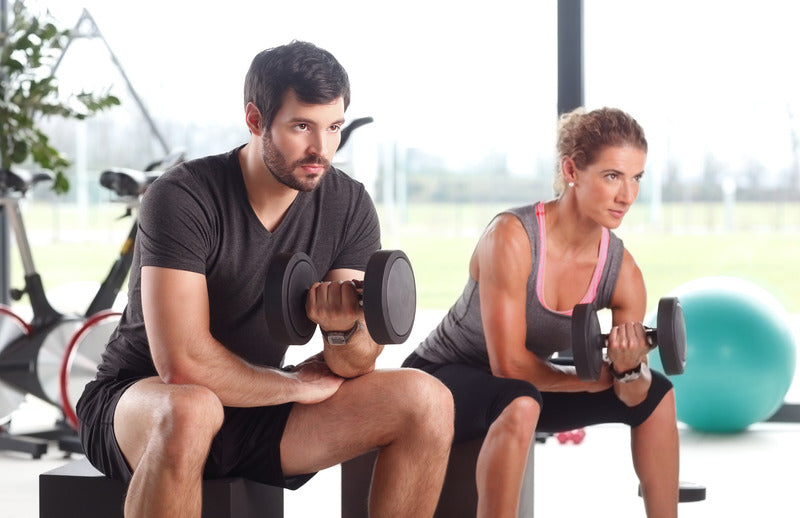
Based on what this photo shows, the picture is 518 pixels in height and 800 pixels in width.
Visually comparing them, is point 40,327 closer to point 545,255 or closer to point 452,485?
point 452,485

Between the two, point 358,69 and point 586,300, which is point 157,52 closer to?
point 358,69

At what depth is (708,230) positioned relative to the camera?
3.91 metres

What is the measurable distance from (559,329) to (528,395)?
242 millimetres

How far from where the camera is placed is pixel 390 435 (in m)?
1.77

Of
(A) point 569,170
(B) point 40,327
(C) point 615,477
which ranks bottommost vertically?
(C) point 615,477

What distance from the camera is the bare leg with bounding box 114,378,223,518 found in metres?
1.55

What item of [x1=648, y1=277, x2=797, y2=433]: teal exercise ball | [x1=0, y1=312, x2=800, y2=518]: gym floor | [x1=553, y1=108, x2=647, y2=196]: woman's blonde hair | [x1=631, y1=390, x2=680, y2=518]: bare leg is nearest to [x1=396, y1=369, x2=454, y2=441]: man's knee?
[x1=631, y1=390, x2=680, y2=518]: bare leg

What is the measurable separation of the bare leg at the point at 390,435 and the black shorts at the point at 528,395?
177mm

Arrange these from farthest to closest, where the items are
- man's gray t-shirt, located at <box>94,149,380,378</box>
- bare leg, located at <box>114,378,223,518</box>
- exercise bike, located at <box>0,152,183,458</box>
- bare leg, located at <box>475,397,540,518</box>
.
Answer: exercise bike, located at <box>0,152,183,458</box> → bare leg, located at <box>475,397,540,518</box> → man's gray t-shirt, located at <box>94,149,380,378</box> → bare leg, located at <box>114,378,223,518</box>

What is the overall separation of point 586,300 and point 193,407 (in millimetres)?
851

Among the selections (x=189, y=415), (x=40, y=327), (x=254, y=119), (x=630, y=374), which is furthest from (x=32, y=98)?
(x=630, y=374)

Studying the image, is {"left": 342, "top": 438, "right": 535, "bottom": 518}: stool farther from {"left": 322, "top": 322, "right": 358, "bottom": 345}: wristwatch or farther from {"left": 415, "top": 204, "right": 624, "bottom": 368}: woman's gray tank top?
{"left": 322, "top": 322, "right": 358, "bottom": 345}: wristwatch

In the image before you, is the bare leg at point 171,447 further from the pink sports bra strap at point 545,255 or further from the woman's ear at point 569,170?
the woman's ear at point 569,170

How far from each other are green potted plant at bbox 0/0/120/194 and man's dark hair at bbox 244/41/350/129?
1.57 m
